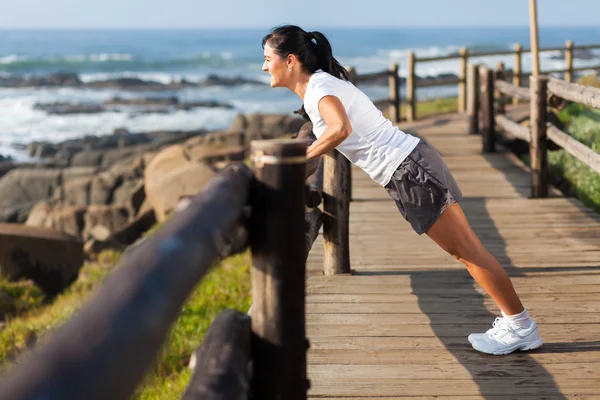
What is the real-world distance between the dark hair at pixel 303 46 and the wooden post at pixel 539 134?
4.53m

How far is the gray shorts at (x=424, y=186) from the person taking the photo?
13.1 feet

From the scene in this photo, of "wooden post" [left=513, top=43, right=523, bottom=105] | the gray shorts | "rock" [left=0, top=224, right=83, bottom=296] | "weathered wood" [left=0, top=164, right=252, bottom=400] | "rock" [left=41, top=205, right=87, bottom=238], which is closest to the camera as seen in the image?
"weathered wood" [left=0, top=164, right=252, bottom=400]

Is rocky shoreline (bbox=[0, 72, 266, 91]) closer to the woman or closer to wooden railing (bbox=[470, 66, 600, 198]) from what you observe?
wooden railing (bbox=[470, 66, 600, 198])

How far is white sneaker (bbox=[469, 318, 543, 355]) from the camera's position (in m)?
4.19

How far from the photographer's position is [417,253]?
645cm

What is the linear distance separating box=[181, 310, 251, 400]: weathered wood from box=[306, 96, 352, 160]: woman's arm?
1.42m

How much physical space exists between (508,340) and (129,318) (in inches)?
120

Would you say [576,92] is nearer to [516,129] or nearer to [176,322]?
[516,129]

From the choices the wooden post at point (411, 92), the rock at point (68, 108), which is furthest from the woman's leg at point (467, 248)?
the rock at point (68, 108)

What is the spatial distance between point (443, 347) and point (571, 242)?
8.66 ft

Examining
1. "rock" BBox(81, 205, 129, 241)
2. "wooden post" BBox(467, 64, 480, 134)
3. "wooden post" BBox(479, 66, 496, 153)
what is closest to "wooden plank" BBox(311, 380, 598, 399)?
"wooden post" BBox(479, 66, 496, 153)

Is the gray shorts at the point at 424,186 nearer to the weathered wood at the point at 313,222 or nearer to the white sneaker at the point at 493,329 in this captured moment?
the white sneaker at the point at 493,329

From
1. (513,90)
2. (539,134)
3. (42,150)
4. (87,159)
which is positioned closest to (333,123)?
(539,134)

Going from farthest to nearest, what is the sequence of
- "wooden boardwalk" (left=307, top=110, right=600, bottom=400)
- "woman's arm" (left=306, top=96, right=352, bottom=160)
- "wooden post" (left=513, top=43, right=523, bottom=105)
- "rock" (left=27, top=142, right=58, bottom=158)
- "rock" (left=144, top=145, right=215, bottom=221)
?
"rock" (left=27, top=142, right=58, bottom=158)
"wooden post" (left=513, top=43, right=523, bottom=105)
"rock" (left=144, top=145, right=215, bottom=221)
"wooden boardwalk" (left=307, top=110, right=600, bottom=400)
"woman's arm" (left=306, top=96, right=352, bottom=160)
